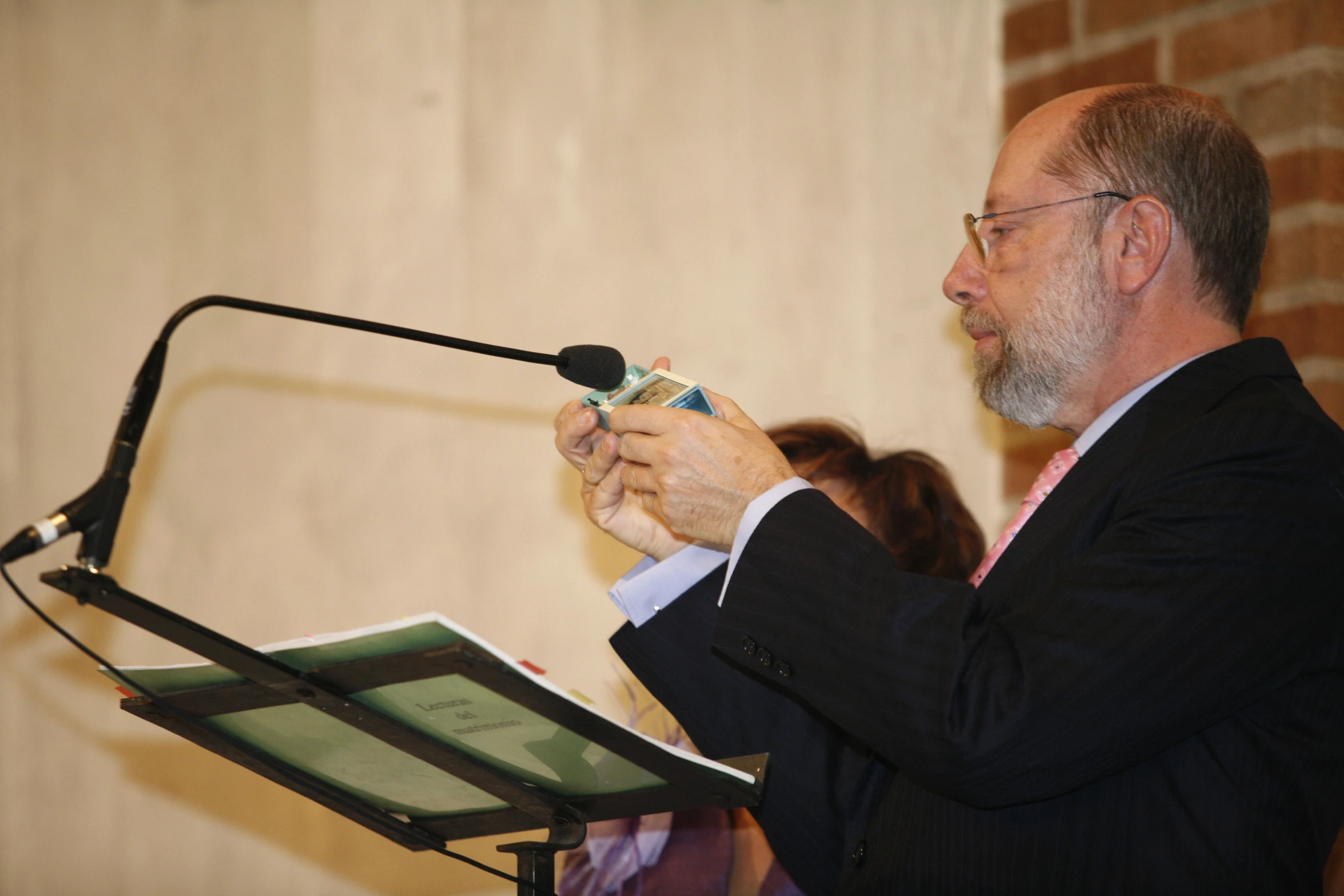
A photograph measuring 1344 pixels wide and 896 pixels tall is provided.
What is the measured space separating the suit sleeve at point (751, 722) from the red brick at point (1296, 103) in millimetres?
1094

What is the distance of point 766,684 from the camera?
62.9 inches

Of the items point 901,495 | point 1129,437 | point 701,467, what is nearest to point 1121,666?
point 1129,437

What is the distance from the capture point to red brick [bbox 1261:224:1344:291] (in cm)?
187

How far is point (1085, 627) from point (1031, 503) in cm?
41

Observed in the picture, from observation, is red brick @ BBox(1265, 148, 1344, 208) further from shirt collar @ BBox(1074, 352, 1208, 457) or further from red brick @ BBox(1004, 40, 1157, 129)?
shirt collar @ BBox(1074, 352, 1208, 457)

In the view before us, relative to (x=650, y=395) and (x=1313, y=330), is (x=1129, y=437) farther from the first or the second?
(x=1313, y=330)

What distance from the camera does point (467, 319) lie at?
95.0 inches

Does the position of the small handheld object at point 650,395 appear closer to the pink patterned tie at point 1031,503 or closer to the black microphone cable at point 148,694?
the pink patterned tie at point 1031,503

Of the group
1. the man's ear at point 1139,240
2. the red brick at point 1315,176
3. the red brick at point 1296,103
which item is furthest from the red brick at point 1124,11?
the man's ear at point 1139,240

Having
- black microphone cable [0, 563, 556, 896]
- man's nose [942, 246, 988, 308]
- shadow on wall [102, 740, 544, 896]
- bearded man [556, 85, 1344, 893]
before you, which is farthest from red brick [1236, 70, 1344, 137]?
shadow on wall [102, 740, 544, 896]

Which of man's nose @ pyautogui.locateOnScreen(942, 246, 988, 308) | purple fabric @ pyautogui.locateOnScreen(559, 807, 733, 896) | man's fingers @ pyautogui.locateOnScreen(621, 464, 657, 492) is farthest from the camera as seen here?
purple fabric @ pyautogui.locateOnScreen(559, 807, 733, 896)

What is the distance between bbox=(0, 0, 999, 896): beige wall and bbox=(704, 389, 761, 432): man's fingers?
94 cm

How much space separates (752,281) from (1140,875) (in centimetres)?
146

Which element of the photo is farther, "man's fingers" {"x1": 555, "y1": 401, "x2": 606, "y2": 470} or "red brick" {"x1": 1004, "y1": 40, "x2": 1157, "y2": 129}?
Result: "red brick" {"x1": 1004, "y1": 40, "x2": 1157, "y2": 129}
